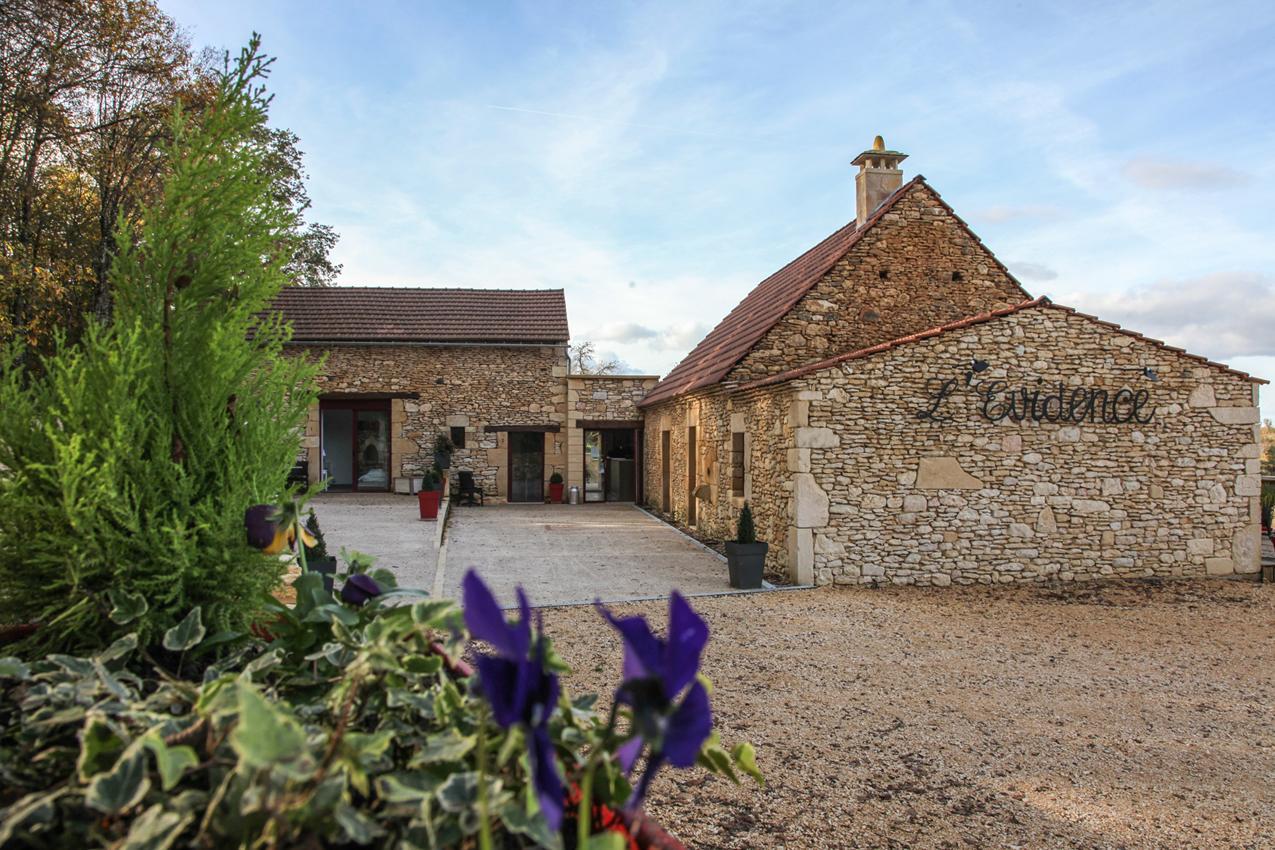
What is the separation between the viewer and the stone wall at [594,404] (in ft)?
65.6

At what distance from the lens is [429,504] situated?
14695mm

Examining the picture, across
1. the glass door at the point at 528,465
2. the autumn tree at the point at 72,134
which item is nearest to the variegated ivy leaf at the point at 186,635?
the autumn tree at the point at 72,134

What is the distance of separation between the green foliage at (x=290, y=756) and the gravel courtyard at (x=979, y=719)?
8.12 ft

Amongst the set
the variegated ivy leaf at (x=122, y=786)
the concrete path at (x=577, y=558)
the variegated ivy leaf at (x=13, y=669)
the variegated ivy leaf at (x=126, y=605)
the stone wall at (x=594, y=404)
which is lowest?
the concrete path at (x=577, y=558)

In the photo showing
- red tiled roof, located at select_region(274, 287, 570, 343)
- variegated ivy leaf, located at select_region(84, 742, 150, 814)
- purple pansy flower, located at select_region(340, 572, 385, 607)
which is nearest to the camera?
variegated ivy leaf, located at select_region(84, 742, 150, 814)

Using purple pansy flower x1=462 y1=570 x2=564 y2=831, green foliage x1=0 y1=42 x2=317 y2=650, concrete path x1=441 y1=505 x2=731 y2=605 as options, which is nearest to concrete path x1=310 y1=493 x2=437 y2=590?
concrete path x1=441 y1=505 x2=731 y2=605

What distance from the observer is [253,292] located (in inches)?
81.0

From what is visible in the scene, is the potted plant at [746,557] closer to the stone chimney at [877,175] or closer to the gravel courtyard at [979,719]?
the gravel courtyard at [979,719]

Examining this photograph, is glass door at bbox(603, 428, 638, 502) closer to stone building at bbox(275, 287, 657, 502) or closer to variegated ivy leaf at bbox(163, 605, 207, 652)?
stone building at bbox(275, 287, 657, 502)

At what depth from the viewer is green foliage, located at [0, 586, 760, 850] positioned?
913 millimetres

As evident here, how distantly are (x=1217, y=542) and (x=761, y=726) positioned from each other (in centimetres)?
806

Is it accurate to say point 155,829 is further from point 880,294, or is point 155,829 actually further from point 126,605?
point 880,294

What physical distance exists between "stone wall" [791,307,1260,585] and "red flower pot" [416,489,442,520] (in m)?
7.82

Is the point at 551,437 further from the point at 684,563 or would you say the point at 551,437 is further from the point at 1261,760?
the point at 1261,760
